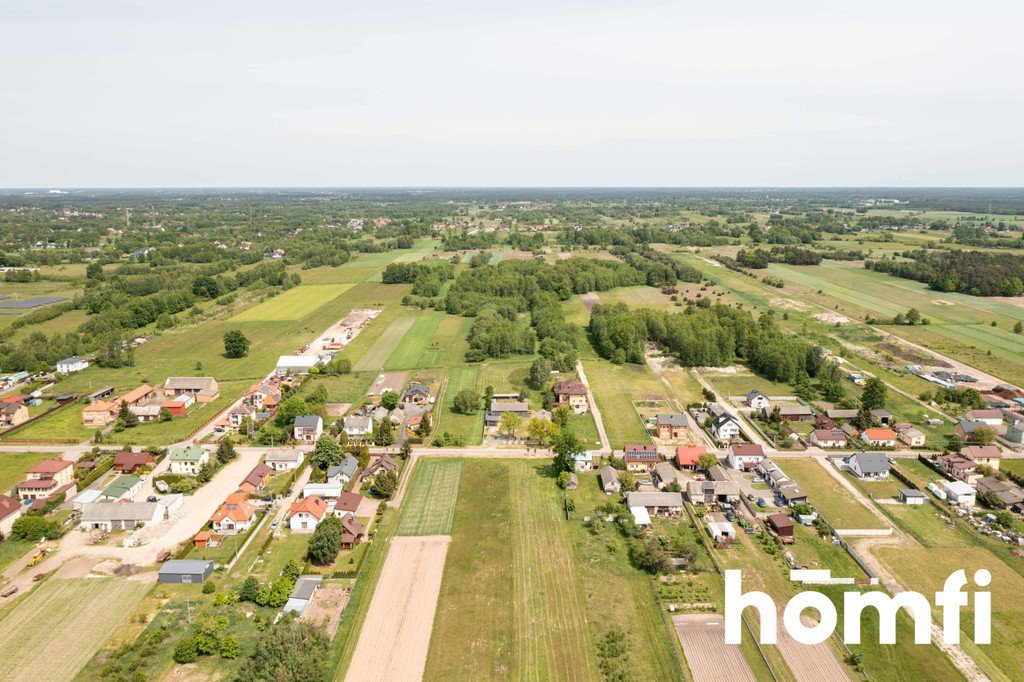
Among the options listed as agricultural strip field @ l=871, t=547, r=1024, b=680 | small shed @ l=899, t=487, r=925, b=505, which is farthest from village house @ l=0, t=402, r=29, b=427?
small shed @ l=899, t=487, r=925, b=505

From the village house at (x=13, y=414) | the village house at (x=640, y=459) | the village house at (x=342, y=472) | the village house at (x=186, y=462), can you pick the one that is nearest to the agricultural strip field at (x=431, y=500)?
the village house at (x=342, y=472)

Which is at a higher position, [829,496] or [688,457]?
[688,457]

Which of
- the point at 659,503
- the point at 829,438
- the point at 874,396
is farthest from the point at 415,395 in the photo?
the point at 874,396

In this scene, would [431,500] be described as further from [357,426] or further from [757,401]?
[757,401]

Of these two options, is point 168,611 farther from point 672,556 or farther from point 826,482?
point 826,482

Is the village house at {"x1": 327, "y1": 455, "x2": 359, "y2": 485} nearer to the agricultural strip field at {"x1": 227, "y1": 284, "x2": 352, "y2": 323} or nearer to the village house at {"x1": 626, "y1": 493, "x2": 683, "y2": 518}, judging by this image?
the village house at {"x1": 626, "y1": 493, "x2": 683, "y2": 518}

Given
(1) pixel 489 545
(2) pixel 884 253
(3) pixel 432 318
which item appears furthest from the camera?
(2) pixel 884 253

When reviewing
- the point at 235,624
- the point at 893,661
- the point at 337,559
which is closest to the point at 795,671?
the point at 893,661
